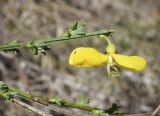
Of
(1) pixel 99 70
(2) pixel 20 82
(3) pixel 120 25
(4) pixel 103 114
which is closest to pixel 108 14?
(3) pixel 120 25

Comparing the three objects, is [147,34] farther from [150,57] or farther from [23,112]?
[23,112]

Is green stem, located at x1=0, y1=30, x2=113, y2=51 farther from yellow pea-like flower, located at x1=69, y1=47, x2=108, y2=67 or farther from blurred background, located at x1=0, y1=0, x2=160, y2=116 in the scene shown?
blurred background, located at x1=0, y1=0, x2=160, y2=116

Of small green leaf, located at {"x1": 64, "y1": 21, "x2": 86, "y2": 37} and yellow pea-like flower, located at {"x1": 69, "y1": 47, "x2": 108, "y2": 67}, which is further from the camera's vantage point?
small green leaf, located at {"x1": 64, "y1": 21, "x2": 86, "y2": 37}

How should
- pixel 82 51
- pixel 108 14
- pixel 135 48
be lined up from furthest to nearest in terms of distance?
pixel 108 14 < pixel 135 48 < pixel 82 51

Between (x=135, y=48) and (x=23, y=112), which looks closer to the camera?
(x=23, y=112)

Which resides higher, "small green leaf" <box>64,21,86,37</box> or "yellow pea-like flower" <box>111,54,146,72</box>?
"small green leaf" <box>64,21,86,37</box>

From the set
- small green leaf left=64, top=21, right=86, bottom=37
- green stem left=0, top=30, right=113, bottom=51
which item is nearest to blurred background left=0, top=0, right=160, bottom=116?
green stem left=0, top=30, right=113, bottom=51

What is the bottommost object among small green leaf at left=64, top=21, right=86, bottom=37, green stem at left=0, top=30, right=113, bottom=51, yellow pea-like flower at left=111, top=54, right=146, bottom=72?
yellow pea-like flower at left=111, top=54, right=146, bottom=72

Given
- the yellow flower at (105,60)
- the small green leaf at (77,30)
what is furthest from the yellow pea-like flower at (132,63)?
the small green leaf at (77,30)
